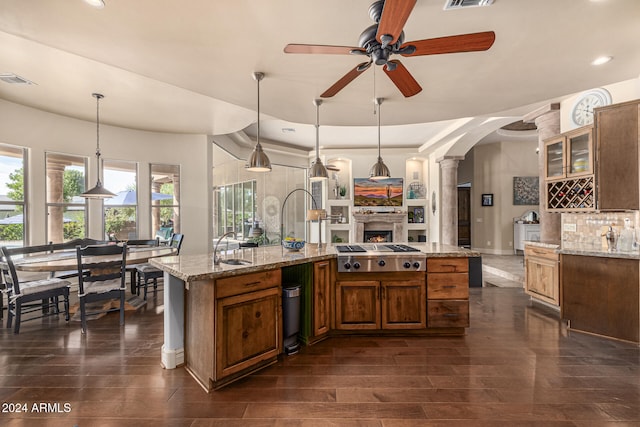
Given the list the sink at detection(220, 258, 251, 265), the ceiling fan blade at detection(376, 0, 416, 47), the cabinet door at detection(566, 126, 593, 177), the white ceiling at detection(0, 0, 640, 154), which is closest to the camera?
the ceiling fan blade at detection(376, 0, 416, 47)

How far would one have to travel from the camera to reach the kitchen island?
2.23 m

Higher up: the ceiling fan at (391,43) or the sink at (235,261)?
the ceiling fan at (391,43)

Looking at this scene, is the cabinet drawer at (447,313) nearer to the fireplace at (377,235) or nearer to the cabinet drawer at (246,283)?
the cabinet drawer at (246,283)

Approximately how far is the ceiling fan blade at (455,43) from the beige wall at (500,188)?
26.7ft

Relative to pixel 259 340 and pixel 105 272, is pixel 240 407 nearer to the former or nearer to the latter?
pixel 259 340

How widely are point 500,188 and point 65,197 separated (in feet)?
33.2

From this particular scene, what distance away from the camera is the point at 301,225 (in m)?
9.09

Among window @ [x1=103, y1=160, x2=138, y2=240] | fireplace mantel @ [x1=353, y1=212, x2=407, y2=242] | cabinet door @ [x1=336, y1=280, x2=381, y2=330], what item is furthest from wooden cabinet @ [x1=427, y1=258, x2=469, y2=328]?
fireplace mantel @ [x1=353, y1=212, x2=407, y2=242]

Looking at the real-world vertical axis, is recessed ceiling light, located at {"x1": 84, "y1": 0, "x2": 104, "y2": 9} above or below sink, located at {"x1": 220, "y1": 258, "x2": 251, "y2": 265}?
above

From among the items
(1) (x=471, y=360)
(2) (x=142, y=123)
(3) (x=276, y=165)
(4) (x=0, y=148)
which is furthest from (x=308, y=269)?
(3) (x=276, y=165)

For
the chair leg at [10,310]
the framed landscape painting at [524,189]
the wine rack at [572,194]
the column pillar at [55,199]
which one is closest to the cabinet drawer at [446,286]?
the wine rack at [572,194]

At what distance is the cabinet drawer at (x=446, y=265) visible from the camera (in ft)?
Result: 10.3

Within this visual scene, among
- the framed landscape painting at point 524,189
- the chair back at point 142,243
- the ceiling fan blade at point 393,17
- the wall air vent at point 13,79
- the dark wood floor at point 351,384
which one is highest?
the wall air vent at point 13,79

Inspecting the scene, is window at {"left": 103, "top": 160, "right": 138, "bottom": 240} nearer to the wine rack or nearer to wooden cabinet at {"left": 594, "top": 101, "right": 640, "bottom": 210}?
the wine rack
